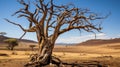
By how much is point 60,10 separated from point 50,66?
16.9 feet

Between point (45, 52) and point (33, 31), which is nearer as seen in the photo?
point (45, 52)

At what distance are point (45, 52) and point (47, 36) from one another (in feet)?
4.28

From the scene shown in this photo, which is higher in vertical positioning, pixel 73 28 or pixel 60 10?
pixel 60 10

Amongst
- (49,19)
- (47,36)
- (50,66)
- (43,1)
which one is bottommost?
(50,66)

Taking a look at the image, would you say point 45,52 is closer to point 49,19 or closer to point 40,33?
point 40,33

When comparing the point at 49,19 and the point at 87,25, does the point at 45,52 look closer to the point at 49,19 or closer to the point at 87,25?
the point at 49,19

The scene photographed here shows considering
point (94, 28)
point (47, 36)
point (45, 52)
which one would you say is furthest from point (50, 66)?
point (94, 28)

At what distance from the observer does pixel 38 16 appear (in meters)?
18.4

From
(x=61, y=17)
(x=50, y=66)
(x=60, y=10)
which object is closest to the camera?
(x=50, y=66)

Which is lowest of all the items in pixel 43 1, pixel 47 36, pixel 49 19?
pixel 47 36

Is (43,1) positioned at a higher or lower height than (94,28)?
higher

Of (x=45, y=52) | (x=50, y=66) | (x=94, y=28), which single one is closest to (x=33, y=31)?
(x=45, y=52)

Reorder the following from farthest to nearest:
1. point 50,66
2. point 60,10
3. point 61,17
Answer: point 60,10 → point 61,17 → point 50,66

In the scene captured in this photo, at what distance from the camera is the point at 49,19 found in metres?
18.2
